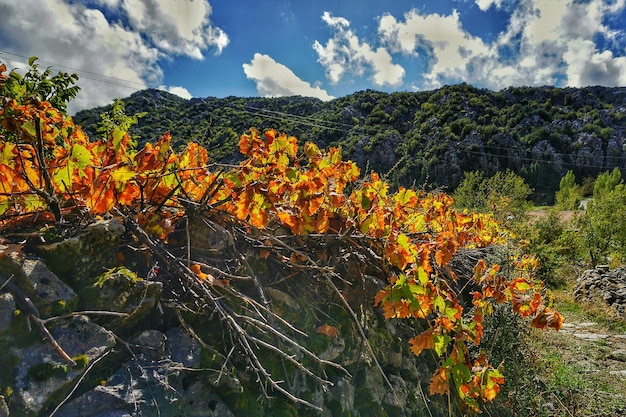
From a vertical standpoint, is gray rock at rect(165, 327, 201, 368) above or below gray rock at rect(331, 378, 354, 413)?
above

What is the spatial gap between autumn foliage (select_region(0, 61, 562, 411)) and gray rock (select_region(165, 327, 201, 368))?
0.75 feet

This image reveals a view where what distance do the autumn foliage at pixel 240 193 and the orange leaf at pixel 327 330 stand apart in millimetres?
283

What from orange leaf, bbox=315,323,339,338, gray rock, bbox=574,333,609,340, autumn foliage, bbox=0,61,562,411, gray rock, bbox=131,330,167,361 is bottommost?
gray rock, bbox=574,333,609,340

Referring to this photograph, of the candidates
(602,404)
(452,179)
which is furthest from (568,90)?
(602,404)

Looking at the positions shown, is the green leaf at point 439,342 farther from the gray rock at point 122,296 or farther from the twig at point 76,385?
the twig at point 76,385

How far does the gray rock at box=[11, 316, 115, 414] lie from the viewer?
992 millimetres

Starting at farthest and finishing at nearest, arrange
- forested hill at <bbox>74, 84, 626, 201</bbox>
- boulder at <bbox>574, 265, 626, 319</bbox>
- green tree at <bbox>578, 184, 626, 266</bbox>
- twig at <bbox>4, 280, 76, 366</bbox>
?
1. forested hill at <bbox>74, 84, 626, 201</bbox>
2. green tree at <bbox>578, 184, 626, 266</bbox>
3. boulder at <bbox>574, 265, 626, 319</bbox>
4. twig at <bbox>4, 280, 76, 366</bbox>

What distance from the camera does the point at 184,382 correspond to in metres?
1.28

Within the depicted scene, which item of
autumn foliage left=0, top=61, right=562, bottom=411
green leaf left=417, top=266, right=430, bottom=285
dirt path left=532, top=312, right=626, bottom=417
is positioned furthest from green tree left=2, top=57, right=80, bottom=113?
dirt path left=532, top=312, right=626, bottom=417

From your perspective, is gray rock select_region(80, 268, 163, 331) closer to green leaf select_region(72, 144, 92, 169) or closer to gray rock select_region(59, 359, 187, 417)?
gray rock select_region(59, 359, 187, 417)

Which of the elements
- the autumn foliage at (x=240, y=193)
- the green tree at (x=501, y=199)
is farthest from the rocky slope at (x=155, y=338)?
the green tree at (x=501, y=199)

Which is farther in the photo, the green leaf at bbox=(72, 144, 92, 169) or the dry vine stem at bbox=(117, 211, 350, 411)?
the dry vine stem at bbox=(117, 211, 350, 411)

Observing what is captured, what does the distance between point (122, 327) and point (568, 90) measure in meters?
90.9

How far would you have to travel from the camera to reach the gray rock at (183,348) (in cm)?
131
